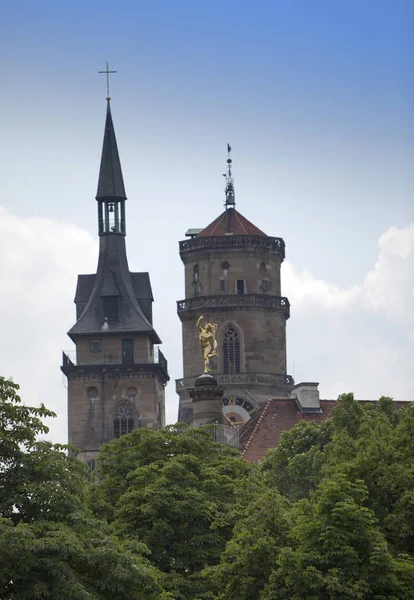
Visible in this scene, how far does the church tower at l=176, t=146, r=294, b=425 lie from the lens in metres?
170

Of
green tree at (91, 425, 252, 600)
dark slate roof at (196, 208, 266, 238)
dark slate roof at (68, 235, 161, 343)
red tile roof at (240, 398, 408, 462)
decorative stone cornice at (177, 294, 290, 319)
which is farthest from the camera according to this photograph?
dark slate roof at (196, 208, 266, 238)

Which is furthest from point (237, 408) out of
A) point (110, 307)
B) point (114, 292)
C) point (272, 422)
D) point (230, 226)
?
point (272, 422)

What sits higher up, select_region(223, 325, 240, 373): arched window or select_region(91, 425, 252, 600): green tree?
select_region(223, 325, 240, 373): arched window

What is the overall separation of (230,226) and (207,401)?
6528 centimetres

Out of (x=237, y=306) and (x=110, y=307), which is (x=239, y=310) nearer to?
(x=237, y=306)

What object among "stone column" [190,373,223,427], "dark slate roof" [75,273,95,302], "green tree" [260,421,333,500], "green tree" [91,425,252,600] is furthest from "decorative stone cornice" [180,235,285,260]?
"green tree" [91,425,252,600]

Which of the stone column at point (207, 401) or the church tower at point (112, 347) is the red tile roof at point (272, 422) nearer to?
the stone column at point (207, 401)

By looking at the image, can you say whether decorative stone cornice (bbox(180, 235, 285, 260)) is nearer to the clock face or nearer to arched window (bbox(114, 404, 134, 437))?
the clock face

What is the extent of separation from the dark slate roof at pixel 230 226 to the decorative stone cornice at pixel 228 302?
16.6 feet

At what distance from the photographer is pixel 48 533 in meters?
65.1

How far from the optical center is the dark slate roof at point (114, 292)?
169750mm

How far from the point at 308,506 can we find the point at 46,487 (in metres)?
12.8

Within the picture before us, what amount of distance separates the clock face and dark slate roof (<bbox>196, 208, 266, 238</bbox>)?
14.6 meters

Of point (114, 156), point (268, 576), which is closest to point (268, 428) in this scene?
point (114, 156)
